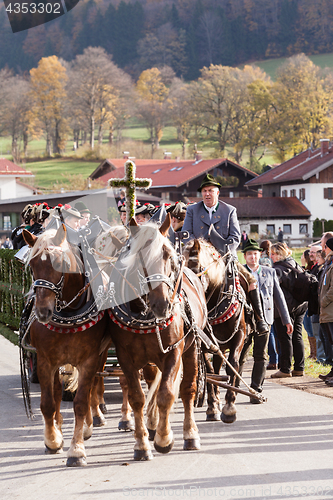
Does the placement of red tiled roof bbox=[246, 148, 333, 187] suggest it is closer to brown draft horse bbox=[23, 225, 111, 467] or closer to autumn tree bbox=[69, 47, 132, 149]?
autumn tree bbox=[69, 47, 132, 149]

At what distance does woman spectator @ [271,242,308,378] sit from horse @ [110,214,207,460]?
13.1 feet

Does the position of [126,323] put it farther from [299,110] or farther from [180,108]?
[180,108]

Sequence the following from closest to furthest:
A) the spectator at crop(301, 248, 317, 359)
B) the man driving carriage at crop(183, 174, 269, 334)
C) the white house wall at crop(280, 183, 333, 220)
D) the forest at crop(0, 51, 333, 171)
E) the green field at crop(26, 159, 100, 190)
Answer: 1. the man driving carriage at crop(183, 174, 269, 334)
2. the spectator at crop(301, 248, 317, 359)
3. the white house wall at crop(280, 183, 333, 220)
4. the green field at crop(26, 159, 100, 190)
5. the forest at crop(0, 51, 333, 171)

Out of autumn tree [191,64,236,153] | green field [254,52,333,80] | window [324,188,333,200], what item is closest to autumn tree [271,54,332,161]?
autumn tree [191,64,236,153]

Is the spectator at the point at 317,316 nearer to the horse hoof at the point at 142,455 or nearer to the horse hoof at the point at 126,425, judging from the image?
the horse hoof at the point at 126,425

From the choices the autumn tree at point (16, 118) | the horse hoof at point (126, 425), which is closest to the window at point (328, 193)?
the autumn tree at point (16, 118)

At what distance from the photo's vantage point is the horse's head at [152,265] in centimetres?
457

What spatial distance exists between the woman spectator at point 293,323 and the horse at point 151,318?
13.1 ft

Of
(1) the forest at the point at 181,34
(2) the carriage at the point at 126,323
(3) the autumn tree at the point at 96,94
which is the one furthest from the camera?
(1) the forest at the point at 181,34

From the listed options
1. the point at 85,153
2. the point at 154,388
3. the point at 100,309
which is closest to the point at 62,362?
the point at 100,309

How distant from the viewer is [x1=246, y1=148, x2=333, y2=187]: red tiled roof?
168 ft

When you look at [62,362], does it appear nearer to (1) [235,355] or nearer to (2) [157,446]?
(2) [157,446]

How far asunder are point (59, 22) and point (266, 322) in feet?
430

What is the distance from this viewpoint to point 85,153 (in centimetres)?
7400
